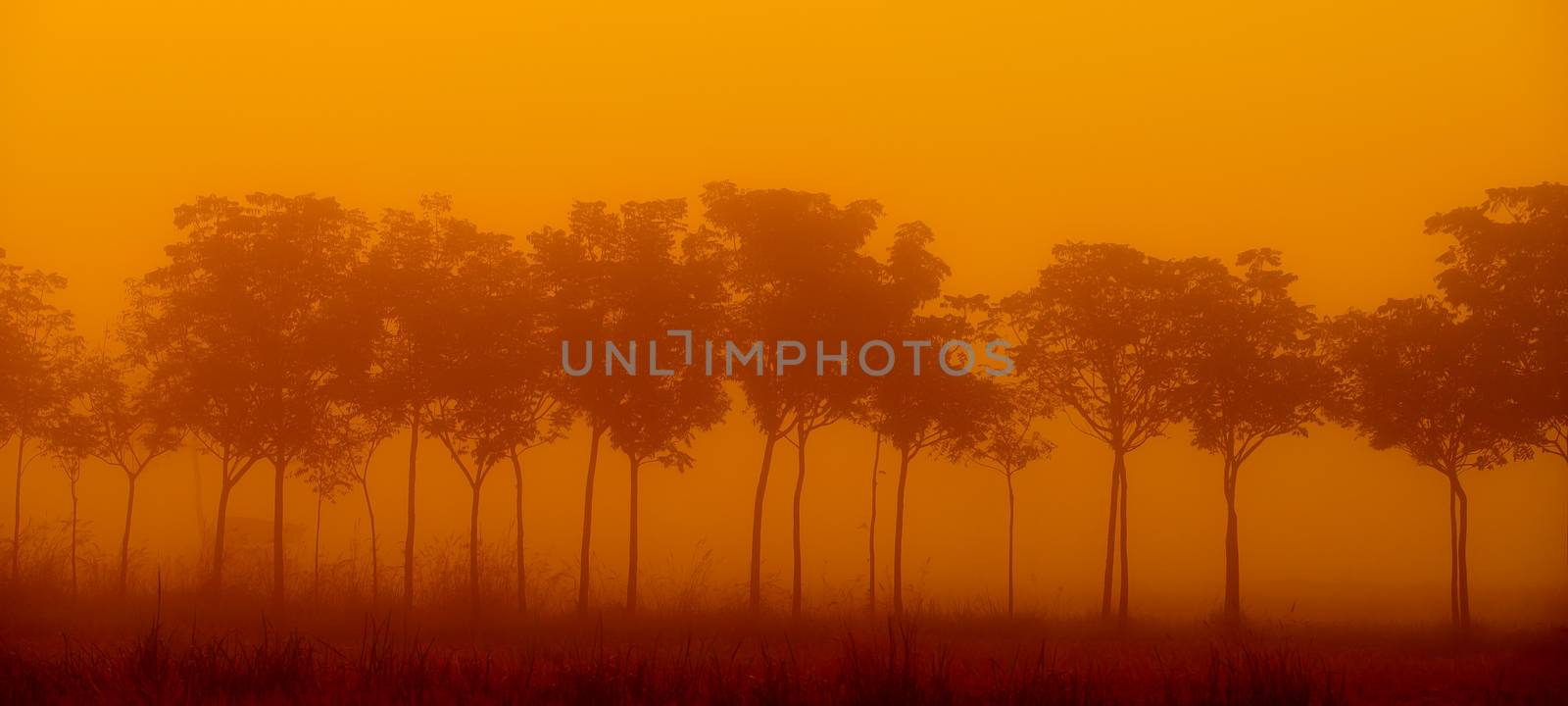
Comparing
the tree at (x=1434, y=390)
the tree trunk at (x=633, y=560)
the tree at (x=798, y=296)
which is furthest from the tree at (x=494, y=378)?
the tree at (x=1434, y=390)

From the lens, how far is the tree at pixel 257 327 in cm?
3145

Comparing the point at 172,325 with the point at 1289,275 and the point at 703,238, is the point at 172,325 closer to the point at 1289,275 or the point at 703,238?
the point at 703,238

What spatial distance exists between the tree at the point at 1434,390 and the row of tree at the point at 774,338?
7 cm

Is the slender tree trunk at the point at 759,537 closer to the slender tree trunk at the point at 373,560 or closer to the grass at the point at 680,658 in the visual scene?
the grass at the point at 680,658

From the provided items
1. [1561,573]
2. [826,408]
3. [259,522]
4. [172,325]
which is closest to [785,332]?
[826,408]

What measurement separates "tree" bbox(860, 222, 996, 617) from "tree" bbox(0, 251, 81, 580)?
24332mm

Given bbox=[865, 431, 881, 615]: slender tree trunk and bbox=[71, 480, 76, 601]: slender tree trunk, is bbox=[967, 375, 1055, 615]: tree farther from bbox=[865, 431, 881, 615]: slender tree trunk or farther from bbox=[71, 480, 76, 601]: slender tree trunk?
bbox=[71, 480, 76, 601]: slender tree trunk

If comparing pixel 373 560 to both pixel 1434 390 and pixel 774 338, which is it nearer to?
pixel 774 338

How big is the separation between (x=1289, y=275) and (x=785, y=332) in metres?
13.9

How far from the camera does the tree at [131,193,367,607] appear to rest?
31.5m

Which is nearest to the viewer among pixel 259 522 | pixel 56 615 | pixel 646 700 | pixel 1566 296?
pixel 646 700

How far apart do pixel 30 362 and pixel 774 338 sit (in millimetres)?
22505

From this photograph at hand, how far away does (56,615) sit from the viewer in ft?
92.5

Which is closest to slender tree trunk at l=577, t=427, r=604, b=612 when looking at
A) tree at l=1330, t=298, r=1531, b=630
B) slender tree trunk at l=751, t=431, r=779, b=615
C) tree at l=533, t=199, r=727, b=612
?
tree at l=533, t=199, r=727, b=612
